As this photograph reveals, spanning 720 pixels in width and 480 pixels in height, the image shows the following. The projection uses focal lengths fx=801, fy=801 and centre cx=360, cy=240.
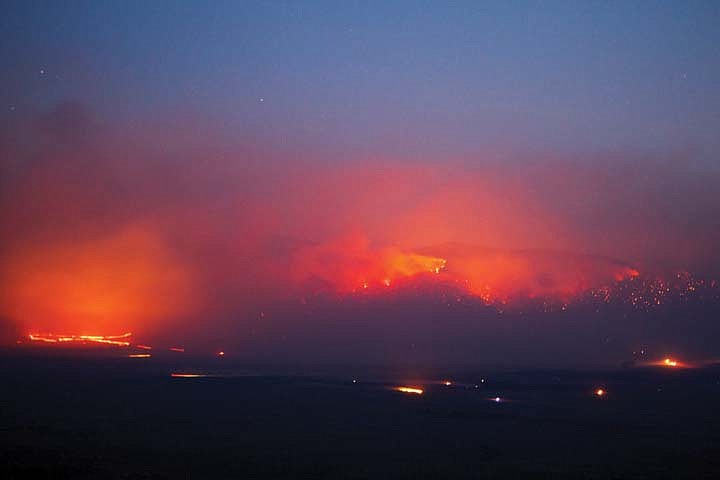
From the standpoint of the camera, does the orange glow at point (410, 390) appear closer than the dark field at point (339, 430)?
No

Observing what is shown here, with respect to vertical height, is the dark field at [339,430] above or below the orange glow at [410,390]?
below

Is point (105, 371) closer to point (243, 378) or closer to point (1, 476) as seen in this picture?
point (243, 378)

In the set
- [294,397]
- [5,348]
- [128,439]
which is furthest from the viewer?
[5,348]

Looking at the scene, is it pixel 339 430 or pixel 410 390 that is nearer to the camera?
pixel 339 430

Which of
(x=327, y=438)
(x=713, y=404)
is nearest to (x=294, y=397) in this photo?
(x=327, y=438)

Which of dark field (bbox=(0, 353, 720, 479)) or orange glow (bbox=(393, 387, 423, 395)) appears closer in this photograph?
dark field (bbox=(0, 353, 720, 479))

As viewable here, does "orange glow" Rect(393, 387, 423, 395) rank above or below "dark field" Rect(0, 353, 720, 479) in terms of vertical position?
above

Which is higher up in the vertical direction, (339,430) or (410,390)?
(410,390)

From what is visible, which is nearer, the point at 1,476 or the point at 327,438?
the point at 1,476
